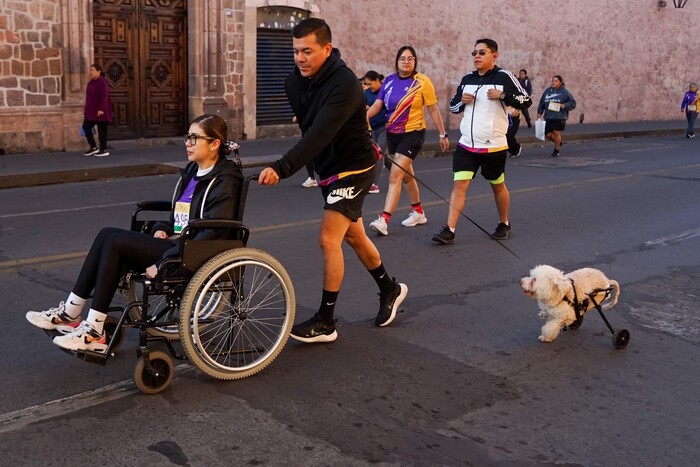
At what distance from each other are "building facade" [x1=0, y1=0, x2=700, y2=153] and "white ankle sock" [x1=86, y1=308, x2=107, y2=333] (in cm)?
1234

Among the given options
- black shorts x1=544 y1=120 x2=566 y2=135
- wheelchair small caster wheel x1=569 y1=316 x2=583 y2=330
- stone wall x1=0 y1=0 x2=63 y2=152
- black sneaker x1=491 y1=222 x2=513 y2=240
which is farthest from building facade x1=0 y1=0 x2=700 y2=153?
wheelchair small caster wheel x1=569 y1=316 x2=583 y2=330

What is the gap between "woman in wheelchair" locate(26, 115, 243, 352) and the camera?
4555mm

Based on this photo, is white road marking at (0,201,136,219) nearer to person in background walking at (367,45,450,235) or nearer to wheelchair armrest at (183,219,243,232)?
person in background walking at (367,45,450,235)

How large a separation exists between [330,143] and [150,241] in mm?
1307

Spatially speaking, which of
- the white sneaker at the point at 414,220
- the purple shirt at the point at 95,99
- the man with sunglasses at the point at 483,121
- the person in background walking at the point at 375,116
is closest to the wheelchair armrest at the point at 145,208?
the man with sunglasses at the point at 483,121

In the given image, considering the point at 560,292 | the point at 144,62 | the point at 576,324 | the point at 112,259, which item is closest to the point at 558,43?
the point at 144,62

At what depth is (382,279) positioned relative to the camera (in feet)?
19.3

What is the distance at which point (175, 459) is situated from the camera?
3.79 meters

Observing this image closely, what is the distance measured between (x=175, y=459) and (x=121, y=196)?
28.8 feet

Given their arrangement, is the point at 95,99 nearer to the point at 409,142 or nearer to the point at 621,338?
the point at 409,142

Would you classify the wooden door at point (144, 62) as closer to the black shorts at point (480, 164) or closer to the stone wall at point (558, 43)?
the stone wall at point (558, 43)

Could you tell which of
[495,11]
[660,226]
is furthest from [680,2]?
[660,226]

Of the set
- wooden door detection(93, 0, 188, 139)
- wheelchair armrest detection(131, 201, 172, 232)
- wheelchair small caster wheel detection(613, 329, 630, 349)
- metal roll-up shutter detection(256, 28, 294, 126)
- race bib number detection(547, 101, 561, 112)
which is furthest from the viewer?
metal roll-up shutter detection(256, 28, 294, 126)

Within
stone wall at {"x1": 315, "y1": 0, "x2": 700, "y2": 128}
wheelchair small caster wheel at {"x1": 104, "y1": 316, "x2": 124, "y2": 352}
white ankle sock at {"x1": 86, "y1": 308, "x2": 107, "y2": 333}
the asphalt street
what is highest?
stone wall at {"x1": 315, "y1": 0, "x2": 700, "y2": 128}
